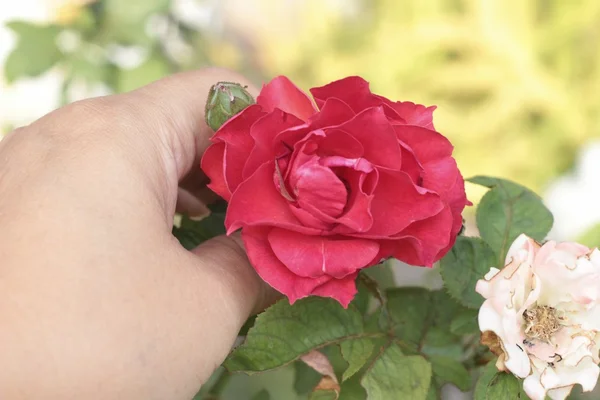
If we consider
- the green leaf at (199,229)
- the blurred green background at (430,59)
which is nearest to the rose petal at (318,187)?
the green leaf at (199,229)

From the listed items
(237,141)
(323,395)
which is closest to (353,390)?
(323,395)

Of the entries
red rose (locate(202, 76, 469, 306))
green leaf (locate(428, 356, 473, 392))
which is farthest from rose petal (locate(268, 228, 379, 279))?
green leaf (locate(428, 356, 473, 392))

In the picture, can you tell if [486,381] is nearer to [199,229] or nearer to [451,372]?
[451,372]

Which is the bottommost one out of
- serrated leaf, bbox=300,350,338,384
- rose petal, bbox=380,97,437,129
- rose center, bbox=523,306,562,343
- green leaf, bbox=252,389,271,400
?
green leaf, bbox=252,389,271,400

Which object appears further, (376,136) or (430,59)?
(430,59)

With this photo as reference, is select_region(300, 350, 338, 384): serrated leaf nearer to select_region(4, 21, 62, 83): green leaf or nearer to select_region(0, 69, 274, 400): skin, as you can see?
select_region(0, 69, 274, 400): skin

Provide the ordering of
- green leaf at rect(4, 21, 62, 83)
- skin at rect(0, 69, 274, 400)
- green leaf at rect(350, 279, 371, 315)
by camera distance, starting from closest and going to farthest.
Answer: skin at rect(0, 69, 274, 400)
green leaf at rect(350, 279, 371, 315)
green leaf at rect(4, 21, 62, 83)
